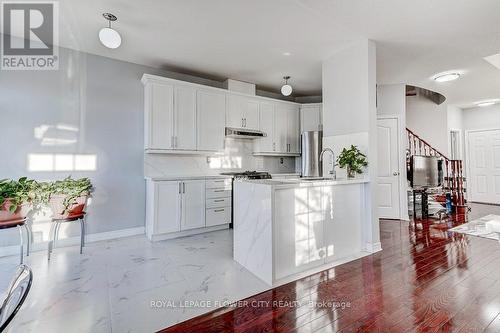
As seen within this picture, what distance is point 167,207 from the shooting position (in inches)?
139

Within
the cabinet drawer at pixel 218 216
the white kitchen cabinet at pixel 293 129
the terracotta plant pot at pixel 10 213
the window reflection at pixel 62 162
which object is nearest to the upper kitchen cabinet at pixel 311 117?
the white kitchen cabinet at pixel 293 129

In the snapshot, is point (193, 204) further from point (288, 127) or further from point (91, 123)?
point (288, 127)

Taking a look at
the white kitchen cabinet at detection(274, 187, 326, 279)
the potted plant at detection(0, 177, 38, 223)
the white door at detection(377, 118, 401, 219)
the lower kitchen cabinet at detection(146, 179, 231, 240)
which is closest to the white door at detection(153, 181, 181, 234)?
the lower kitchen cabinet at detection(146, 179, 231, 240)

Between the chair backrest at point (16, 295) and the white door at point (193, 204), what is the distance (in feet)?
8.90

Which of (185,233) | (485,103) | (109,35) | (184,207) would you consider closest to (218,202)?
(184,207)

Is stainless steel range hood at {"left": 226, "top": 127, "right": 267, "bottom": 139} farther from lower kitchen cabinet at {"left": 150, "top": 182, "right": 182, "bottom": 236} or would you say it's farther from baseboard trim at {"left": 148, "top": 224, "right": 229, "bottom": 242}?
baseboard trim at {"left": 148, "top": 224, "right": 229, "bottom": 242}

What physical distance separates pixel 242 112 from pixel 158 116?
1.58 m

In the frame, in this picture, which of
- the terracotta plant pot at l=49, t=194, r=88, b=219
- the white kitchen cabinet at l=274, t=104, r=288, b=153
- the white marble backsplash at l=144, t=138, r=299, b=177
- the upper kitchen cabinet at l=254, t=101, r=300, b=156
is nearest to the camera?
the terracotta plant pot at l=49, t=194, r=88, b=219

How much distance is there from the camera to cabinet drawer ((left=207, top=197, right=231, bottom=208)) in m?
3.92

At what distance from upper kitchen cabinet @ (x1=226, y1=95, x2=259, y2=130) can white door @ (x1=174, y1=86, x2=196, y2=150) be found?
0.69 m

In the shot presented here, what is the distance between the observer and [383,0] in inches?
93.8

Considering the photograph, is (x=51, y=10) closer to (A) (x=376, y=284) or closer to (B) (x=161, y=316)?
(B) (x=161, y=316)

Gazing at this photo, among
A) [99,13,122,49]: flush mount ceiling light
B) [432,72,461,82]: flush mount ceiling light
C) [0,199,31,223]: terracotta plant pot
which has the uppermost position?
[432,72,461,82]: flush mount ceiling light

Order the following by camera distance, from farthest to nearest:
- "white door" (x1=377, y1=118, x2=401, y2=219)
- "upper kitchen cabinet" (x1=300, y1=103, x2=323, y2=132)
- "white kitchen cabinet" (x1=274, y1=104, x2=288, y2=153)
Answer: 1. "upper kitchen cabinet" (x1=300, y1=103, x2=323, y2=132)
2. "white kitchen cabinet" (x1=274, y1=104, x2=288, y2=153)
3. "white door" (x1=377, y1=118, x2=401, y2=219)
